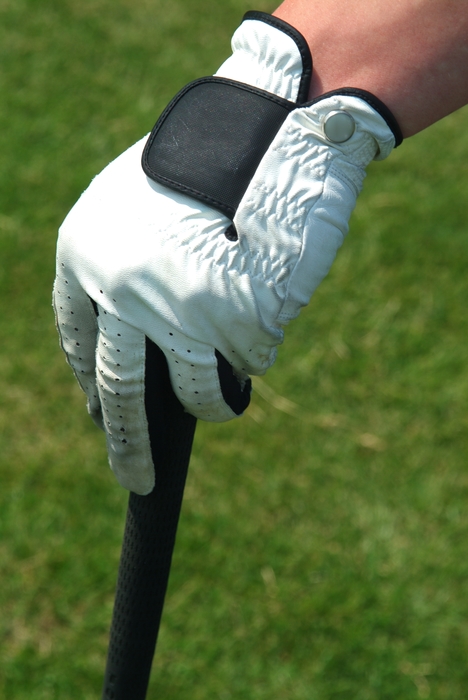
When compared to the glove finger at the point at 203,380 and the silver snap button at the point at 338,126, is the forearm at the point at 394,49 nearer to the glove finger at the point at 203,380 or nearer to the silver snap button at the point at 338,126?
the silver snap button at the point at 338,126

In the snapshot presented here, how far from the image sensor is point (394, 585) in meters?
2.69

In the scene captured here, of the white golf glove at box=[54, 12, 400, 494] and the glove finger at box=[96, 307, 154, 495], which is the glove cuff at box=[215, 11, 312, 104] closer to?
the white golf glove at box=[54, 12, 400, 494]

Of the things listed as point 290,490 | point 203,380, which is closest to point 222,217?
point 203,380

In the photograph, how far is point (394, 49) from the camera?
125cm

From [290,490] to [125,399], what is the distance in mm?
1632

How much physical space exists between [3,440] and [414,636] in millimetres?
1512

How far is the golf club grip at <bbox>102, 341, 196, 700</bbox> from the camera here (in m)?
1.40

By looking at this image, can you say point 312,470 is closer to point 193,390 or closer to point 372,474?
point 372,474

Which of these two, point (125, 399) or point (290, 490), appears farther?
point (290, 490)

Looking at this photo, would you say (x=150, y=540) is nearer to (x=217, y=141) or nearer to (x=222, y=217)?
(x=222, y=217)

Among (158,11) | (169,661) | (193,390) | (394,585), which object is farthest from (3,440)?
(158,11)

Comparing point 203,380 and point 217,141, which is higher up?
point 217,141

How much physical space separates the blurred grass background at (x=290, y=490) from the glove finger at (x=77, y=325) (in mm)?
1311

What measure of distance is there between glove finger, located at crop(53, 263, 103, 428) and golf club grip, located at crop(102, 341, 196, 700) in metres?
0.13
